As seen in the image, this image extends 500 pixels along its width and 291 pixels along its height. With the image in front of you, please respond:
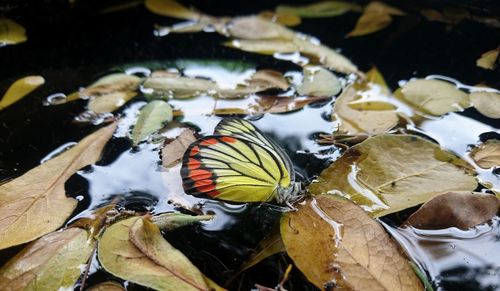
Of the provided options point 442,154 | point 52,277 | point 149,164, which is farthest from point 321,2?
point 52,277

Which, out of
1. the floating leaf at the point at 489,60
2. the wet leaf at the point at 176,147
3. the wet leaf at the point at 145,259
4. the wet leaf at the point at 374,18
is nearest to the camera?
the wet leaf at the point at 145,259

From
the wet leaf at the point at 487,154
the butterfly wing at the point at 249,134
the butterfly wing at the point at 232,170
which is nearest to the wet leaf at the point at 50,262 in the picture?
the butterfly wing at the point at 232,170

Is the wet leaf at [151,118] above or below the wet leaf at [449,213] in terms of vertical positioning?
below

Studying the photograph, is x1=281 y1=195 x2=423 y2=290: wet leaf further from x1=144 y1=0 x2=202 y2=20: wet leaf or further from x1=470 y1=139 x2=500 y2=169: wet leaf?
x1=144 y1=0 x2=202 y2=20: wet leaf

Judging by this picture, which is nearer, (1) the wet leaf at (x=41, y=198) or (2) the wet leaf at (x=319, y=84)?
(1) the wet leaf at (x=41, y=198)

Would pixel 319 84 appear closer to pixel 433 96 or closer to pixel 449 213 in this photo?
pixel 433 96

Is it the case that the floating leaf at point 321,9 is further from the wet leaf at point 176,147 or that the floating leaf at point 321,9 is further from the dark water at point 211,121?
the wet leaf at point 176,147

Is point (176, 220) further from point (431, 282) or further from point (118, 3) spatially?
point (118, 3)
